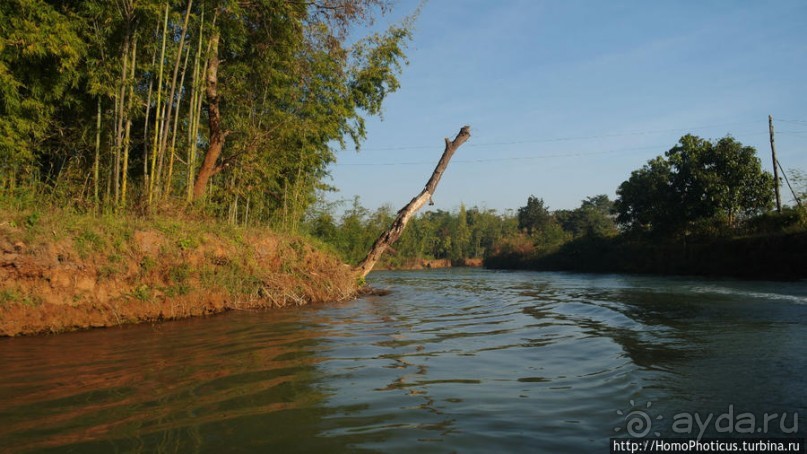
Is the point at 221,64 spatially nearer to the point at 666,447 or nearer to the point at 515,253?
the point at 666,447

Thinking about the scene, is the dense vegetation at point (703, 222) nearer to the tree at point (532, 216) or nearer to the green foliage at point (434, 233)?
the green foliage at point (434, 233)

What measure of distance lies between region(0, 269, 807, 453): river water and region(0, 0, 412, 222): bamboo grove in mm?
3614

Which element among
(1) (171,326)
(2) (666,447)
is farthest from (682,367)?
(1) (171,326)

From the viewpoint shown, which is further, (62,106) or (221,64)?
(221,64)

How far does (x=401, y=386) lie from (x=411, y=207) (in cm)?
919

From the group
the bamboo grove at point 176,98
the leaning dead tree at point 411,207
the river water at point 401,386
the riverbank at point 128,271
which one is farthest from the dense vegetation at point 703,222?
the riverbank at point 128,271

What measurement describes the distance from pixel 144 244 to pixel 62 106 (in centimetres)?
347

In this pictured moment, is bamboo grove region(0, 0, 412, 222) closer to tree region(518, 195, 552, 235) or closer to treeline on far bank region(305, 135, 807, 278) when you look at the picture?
treeline on far bank region(305, 135, 807, 278)

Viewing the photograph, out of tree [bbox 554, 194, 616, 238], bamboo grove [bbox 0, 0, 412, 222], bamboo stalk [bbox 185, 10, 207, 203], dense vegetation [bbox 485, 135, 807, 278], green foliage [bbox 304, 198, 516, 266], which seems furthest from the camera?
tree [bbox 554, 194, 616, 238]

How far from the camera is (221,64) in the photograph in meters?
11.0

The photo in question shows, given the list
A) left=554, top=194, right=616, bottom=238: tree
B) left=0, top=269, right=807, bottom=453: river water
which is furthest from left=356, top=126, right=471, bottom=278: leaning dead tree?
left=554, top=194, right=616, bottom=238: tree

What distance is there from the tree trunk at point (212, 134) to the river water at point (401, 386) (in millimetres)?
5250

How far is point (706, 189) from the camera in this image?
21359 millimetres

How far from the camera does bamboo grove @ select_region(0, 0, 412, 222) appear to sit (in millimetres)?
6988
